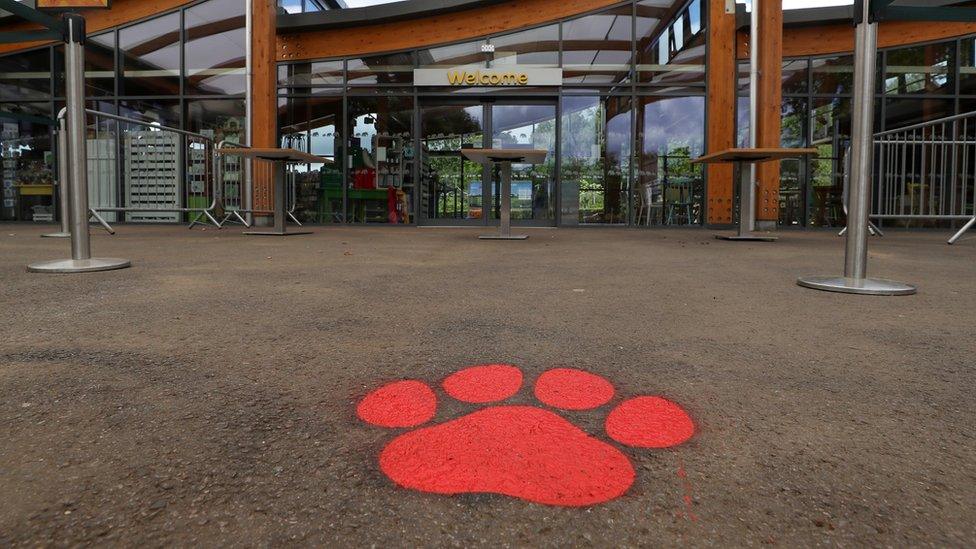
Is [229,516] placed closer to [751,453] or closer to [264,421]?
[264,421]

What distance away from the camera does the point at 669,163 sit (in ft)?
35.0

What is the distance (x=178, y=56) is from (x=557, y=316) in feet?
38.8

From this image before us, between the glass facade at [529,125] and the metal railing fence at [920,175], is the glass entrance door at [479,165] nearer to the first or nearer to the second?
the glass facade at [529,125]

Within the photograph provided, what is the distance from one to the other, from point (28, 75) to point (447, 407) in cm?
1484

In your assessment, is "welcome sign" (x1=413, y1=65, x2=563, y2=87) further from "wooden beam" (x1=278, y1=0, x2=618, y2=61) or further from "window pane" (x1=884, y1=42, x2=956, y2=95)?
"window pane" (x1=884, y1=42, x2=956, y2=95)

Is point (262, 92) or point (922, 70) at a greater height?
point (922, 70)

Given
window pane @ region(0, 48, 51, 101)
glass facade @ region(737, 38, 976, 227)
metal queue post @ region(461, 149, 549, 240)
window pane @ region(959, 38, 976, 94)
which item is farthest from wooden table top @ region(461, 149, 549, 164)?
window pane @ region(0, 48, 51, 101)

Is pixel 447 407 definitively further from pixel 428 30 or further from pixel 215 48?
pixel 215 48

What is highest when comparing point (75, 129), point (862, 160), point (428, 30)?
point (428, 30)

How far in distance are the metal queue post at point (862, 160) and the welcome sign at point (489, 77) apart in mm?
7929

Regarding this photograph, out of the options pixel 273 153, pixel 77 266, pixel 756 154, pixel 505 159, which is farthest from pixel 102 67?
pixel 756 154

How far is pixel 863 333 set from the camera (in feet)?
7.15

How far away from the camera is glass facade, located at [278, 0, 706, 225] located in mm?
10680

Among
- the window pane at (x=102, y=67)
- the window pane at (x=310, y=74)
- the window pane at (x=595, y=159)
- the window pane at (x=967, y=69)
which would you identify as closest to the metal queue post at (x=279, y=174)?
the window pane at (x=310, y=74)
